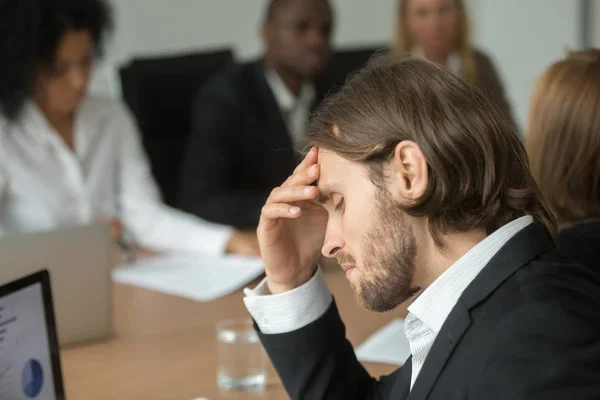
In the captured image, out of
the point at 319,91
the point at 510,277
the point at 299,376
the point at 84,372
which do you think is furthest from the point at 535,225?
the point at 319,91

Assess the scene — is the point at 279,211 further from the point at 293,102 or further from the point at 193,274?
the point at 293,102

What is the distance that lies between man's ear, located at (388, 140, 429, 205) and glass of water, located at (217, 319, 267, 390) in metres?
0.48

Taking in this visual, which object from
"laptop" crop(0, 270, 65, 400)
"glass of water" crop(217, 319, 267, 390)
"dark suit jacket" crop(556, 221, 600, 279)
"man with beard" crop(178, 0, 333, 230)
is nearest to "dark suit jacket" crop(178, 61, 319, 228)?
"man with beard" crop(178, 0, 333, 230)

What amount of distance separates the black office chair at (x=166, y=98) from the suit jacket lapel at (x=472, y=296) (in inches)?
78.3

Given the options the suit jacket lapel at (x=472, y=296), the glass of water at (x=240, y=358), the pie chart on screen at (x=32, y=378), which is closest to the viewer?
the suit jacket lapel at (x=472, y=296)

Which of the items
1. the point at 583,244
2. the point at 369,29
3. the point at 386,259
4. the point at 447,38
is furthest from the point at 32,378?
the point at 369,29

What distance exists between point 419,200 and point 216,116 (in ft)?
6.10

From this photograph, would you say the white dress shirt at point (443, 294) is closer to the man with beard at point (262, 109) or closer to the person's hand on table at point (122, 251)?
the person's hand on table at point (122, 251)

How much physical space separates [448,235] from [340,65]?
2.29 metres

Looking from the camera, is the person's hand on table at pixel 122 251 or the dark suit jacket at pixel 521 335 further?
the person's hand on table at pixel 122 251

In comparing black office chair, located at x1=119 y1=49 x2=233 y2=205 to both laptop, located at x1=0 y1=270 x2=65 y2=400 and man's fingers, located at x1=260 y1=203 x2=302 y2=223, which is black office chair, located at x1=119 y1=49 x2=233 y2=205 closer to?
man's fingers, located at x1=260 y1=203 x2=302 y2=223

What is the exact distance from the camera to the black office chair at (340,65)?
3.00m

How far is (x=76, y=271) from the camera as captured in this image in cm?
143

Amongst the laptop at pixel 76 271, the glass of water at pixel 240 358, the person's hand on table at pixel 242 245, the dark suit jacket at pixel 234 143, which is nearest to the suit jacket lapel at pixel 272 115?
the dark suit jacket at pixel 234 143
